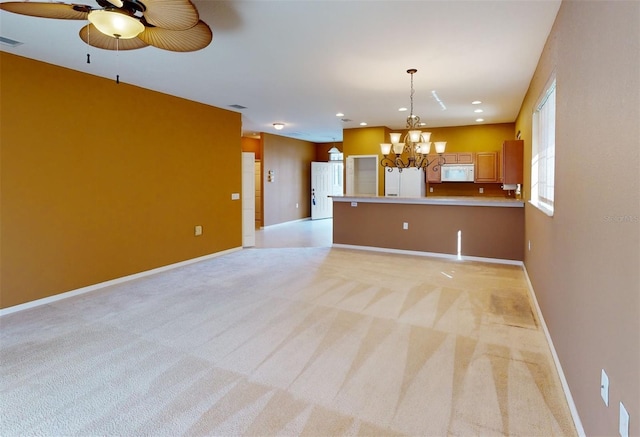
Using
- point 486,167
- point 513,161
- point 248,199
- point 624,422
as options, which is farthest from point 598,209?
point 486,167

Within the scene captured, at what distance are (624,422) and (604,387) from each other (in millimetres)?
261

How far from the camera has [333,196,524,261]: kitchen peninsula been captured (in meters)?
5.70

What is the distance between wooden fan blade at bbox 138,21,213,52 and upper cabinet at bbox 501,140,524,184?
14.5 feet

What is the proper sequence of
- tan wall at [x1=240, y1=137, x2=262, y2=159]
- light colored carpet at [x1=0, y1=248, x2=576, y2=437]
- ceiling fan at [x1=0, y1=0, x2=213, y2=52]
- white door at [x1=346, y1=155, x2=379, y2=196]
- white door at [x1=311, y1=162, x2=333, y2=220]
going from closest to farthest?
1. light colored carpet at [x1=0, y1=248, x2=576, y2=437]
2. ceiling fan at [x1=0, y1=0, x2=213, y2=52]
3. white door at [x1=346, y1=155, x2=379, y2=196]
4. tan wall at [x1=240, y1=137, x2=262, y2=159]
5. white door at [x1=311, y1=162, x2=333, y2=220]

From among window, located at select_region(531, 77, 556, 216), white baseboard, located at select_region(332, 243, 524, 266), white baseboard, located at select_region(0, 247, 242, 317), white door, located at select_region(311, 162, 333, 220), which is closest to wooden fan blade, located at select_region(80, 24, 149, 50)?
white baseboard, located at select_region(0, 247, 242, 317)

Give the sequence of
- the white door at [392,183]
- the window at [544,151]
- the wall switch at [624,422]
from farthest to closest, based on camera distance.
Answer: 1. the white door at [392,183]
2. the window at [544,151]
3. the wall switch at [624,422]

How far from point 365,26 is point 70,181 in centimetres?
359

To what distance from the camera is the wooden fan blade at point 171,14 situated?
6.81ft

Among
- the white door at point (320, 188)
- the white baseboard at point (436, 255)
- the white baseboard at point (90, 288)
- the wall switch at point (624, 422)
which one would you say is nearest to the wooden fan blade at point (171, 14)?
the wall switch at point (624, 422)

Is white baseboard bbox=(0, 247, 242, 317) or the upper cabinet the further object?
the upper cabinet

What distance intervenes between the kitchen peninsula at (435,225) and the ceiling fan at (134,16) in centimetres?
472

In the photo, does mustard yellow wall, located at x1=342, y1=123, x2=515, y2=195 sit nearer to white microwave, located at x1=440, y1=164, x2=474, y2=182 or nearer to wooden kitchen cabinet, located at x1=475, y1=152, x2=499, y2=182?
wooden kitchen cabinet, located at x1=475, y1=152, x2=499, y2=182

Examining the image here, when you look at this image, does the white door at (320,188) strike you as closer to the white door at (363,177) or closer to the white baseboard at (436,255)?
the white door at (363,177)

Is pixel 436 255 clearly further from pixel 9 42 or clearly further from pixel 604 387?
pixel 9 42
